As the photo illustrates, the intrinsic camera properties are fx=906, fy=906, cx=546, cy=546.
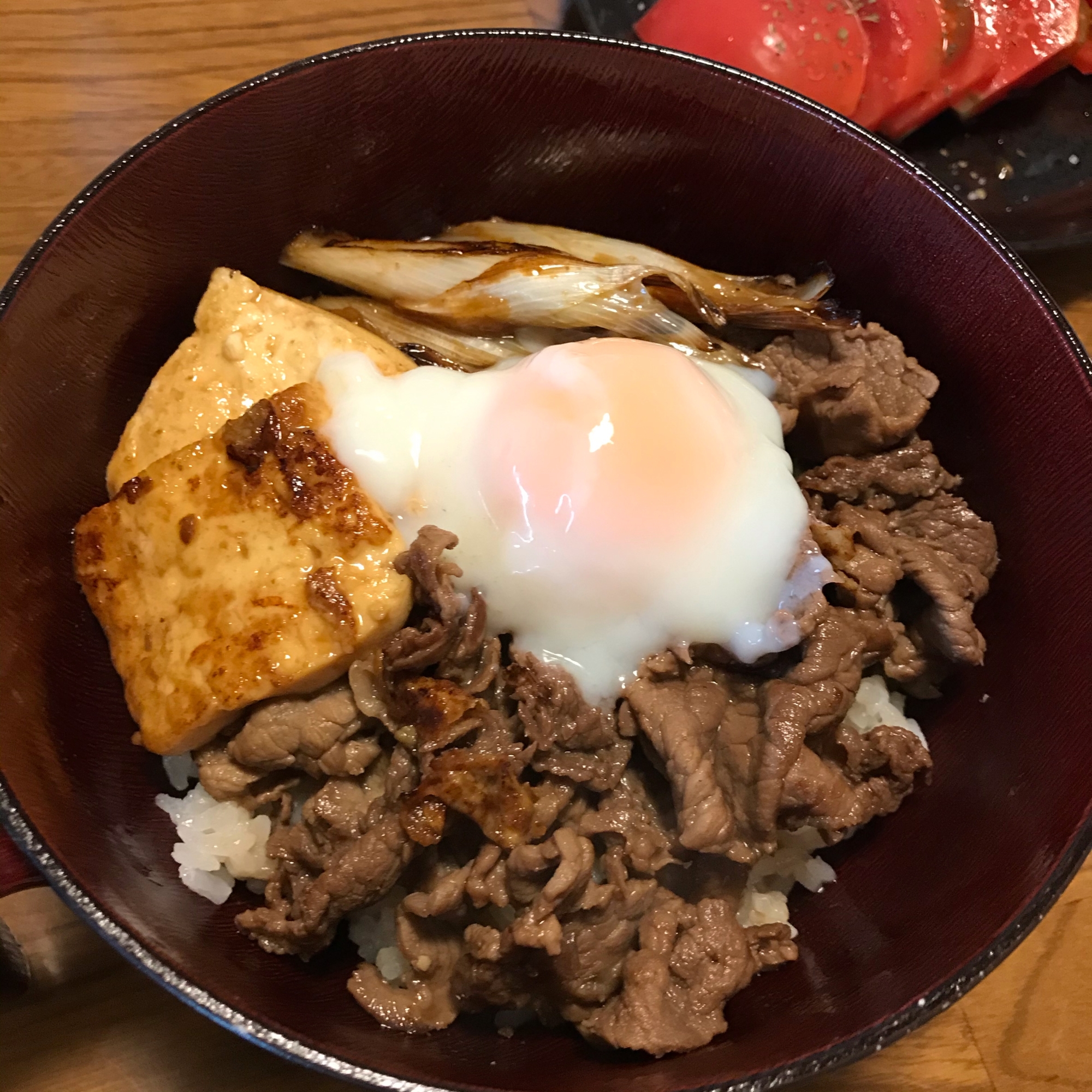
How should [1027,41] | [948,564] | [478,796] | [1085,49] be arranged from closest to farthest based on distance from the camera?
1. [478,796]
2. [948,564]
3. [1027,41]
4. [1085,49]

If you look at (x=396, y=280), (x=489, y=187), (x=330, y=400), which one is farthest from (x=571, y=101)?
(x=330, y=400)

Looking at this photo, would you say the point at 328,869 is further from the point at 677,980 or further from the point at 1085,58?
the point at 1085,58

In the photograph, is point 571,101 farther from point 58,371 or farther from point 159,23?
point 159,23

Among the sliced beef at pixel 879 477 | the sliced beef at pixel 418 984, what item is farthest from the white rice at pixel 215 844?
the sliced beef at pixel 879 477

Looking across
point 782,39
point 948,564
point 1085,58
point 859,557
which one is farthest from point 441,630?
point 1085,58

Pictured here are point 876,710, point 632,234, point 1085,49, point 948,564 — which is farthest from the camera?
point 1085,49

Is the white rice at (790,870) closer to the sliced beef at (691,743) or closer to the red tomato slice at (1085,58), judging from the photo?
the sliced beef at (691,743)
